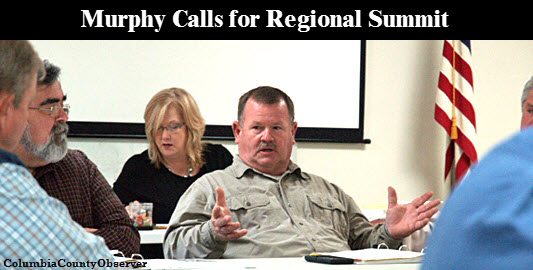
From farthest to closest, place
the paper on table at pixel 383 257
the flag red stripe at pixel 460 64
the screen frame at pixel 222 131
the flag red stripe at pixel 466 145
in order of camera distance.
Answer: the flag red stripe at pixel 460 64
the flag red stripe at pixel 466 145
the screen frame at pixel 222 131
the paper on table at pixel 383 257

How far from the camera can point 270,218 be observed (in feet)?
8.44

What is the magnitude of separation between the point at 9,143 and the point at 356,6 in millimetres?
3892

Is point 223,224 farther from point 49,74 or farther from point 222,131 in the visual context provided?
point 222,131

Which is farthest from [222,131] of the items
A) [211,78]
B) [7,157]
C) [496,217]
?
[496,217]

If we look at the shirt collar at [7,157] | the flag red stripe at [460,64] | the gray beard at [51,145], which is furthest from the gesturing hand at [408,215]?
the flag red stripe at [460,64]

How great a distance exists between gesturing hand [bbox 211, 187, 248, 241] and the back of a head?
1.00m

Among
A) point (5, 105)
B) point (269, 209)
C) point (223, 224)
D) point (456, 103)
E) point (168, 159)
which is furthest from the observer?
point (456, 103)

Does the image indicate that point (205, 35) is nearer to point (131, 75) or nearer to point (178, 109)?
point (131, 75)

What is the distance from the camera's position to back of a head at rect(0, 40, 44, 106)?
4.05 ft

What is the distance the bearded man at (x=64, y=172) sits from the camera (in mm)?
2504

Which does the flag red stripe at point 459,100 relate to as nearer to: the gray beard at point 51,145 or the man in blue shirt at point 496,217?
the gray beard at point 51,145

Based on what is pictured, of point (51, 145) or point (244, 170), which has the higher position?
point (51, 145)

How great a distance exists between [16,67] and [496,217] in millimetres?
1088

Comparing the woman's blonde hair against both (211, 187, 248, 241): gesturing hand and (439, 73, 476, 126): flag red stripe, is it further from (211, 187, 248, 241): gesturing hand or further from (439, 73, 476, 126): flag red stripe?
(439, 73, 476, 126): flag red stripe
